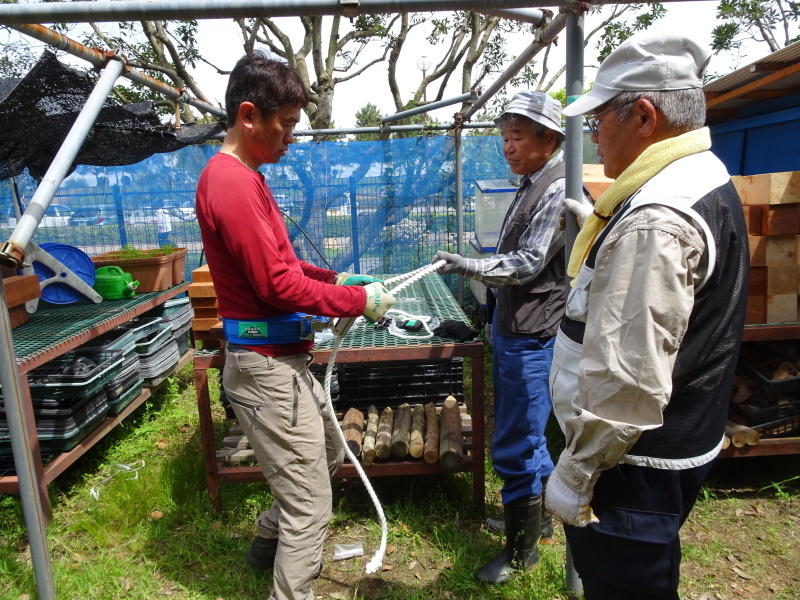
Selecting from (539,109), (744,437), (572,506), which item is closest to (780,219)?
(744,437)

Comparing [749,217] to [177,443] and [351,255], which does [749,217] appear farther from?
[351,255]

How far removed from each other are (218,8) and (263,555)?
2.50 m

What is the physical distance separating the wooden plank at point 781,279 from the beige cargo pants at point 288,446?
2.69 meters

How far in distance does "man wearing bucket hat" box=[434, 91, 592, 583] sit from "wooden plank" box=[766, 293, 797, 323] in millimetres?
1523

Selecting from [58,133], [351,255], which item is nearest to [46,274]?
[58,133]

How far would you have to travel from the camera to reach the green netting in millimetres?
3133

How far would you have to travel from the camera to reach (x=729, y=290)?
131cm

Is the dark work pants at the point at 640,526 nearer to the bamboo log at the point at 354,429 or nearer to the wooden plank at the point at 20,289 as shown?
the bamboo log at the point at 354,429

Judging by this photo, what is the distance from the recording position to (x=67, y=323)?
372 centimetres

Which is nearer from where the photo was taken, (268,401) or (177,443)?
(268,401)

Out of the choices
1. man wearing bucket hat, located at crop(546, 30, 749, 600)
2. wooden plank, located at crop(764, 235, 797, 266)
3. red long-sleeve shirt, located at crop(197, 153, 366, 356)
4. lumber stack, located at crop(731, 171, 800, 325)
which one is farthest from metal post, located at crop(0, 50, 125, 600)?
wooden plank, located at crop(764, 235, 797, 266)

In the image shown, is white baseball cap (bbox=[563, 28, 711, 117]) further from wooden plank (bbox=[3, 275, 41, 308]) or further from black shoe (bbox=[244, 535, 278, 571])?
wooden plank (bbox=[3, 275, 41, 308])

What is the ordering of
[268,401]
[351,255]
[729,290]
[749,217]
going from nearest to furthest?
[729,290], [268,401], [749,217], [351,255]

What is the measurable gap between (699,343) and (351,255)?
6.74 m
